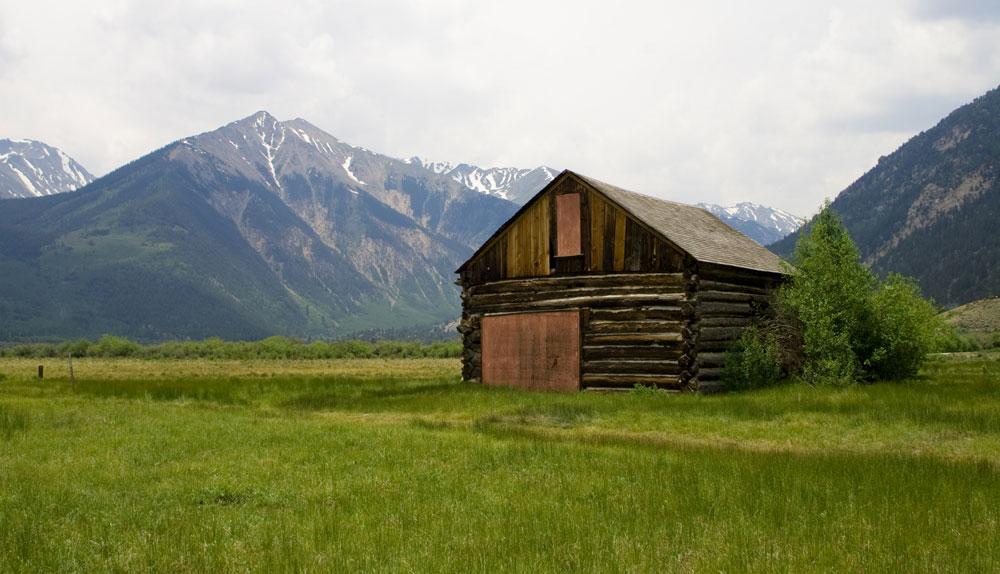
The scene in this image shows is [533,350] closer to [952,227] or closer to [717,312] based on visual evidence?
[717,312]

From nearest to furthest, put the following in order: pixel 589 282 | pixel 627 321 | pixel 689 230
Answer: pixel 627 321
pixel 589 282
pixel 689 230

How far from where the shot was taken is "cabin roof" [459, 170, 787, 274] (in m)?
28.6

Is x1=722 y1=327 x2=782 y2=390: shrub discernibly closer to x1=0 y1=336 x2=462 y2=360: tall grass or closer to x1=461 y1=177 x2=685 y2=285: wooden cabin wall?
x1=461 y1=177 x2=685 y2=285: wooden cabin wall

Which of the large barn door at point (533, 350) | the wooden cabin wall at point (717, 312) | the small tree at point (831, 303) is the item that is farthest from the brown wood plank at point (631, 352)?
the small tree at point (831, 303)

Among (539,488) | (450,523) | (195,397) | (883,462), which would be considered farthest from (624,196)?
(450,523)

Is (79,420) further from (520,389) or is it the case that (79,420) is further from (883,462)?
(883,462)

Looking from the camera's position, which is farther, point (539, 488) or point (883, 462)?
point (883, 462)

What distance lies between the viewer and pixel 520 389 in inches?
1169

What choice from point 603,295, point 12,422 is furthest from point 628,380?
point 12,422

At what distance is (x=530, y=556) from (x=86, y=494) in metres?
6.63

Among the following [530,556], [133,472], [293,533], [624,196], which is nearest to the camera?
[530,556]

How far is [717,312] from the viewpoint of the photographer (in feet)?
92.5

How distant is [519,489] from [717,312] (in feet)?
61.3

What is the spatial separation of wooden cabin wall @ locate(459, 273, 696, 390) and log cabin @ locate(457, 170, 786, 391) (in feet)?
0.12
